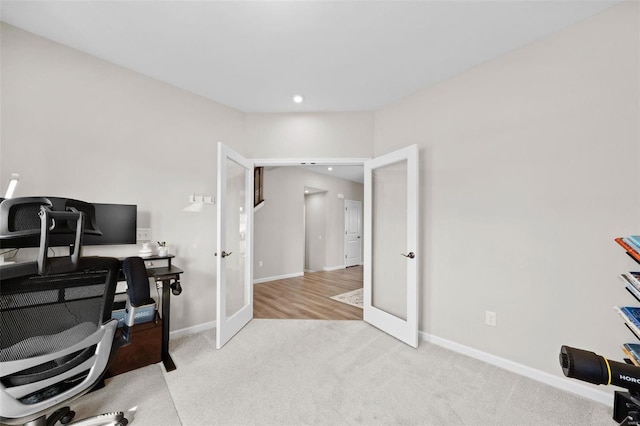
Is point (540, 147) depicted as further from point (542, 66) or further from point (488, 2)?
point (488, 2)

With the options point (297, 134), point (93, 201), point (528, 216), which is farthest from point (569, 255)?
point (93, 201)

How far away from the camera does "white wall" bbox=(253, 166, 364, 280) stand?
5.43 meters

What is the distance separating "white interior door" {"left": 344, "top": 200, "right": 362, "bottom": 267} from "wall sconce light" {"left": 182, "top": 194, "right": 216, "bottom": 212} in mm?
4843

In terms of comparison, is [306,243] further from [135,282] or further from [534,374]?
[135,282]

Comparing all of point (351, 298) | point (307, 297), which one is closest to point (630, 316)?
point (351, 298)

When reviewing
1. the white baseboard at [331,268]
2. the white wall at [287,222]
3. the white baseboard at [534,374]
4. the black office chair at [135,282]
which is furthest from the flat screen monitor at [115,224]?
the white baseboard at [331,268]

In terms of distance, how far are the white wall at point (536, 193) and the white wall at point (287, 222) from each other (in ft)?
11.6

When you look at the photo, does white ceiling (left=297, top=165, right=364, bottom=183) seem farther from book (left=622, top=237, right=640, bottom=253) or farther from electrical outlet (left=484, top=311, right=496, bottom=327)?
book (left=622, top=237, right=640, bottom=253)

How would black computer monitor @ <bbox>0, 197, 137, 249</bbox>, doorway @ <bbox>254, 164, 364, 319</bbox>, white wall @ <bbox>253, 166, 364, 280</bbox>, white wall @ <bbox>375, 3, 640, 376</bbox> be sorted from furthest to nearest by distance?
white wall @ <bbox>253, 166, 364, 280</bbox>
doorway @ <bbox>254, 164, 364, 319</bbox>
black computer monitor @ <bbox>0, 197, 137, 249</bbox>
white wall @ <bbox>375, 3, 640, 376</bbox>

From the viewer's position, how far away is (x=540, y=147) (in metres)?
2.02

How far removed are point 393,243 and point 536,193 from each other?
1.40m

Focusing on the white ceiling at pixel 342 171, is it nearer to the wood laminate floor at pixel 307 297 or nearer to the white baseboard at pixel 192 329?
the wood laminate floor at pixel 307 297

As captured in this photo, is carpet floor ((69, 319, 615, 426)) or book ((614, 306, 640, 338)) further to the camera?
carpet floor ((69, 319, 615, 426))

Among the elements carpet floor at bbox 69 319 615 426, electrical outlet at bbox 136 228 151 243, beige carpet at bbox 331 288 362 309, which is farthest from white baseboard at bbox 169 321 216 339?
beige carpet at bbox 331 288 362 309
